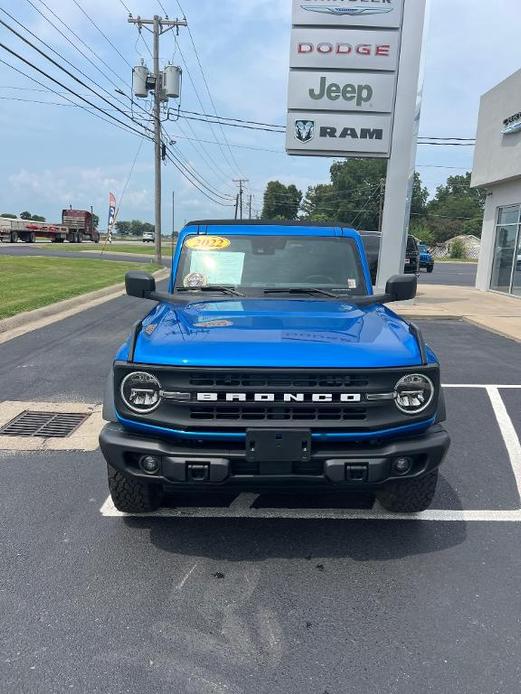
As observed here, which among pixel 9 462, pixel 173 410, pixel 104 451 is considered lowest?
pixel 9 462

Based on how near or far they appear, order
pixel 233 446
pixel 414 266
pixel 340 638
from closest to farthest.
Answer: pixel 340 638 → pixel 233 446 → pixel 414 266

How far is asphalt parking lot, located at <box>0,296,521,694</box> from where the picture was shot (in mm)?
2314

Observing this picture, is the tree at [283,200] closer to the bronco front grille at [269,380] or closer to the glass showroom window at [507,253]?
the glass showroom window at [507,253]

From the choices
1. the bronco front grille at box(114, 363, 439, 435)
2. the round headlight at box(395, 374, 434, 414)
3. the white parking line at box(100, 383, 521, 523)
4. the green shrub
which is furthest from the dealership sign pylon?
the green shrub

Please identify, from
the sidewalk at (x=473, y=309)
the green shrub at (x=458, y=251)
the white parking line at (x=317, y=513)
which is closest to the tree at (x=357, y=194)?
the green shrub at (x=458, y=251)

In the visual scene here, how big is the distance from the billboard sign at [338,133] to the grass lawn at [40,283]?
22.1 ft

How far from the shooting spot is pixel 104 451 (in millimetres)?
2939

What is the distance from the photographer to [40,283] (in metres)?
15.3

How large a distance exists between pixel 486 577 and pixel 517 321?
10.3 meters

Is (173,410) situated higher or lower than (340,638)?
higher

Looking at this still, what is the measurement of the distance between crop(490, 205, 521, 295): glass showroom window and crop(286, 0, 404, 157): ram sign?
5928mm

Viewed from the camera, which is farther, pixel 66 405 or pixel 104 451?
pixel 66 405

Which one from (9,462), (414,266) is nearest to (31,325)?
(9,462)

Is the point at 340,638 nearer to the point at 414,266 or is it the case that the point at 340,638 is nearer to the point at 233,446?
the point at 233,446
